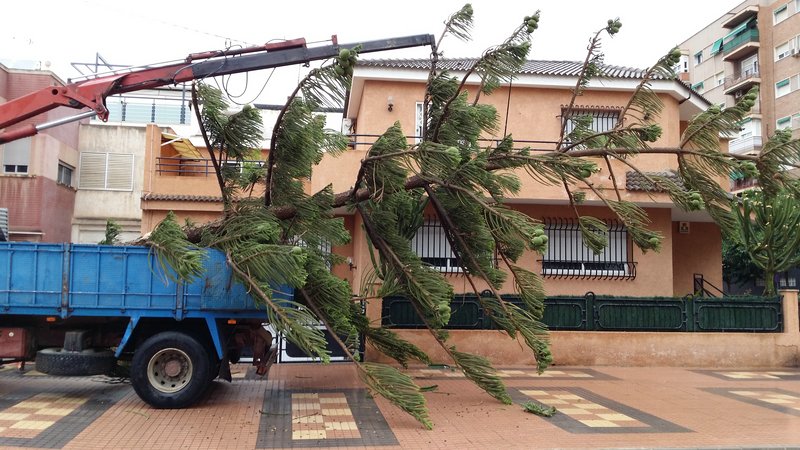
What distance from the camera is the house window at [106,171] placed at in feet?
80.4

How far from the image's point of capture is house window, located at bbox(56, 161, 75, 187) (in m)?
23.2

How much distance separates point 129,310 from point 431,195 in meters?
4.53

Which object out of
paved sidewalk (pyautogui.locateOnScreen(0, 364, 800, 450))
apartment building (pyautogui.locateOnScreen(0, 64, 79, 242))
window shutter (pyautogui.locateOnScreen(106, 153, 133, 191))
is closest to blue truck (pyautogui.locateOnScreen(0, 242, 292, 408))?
paved sidewalk (pyautogui.locateOnScreen(0, 364, 800, 450))

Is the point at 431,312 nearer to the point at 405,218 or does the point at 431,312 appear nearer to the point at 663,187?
the point at 405,218

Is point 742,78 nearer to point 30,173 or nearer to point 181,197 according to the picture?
point 181,197

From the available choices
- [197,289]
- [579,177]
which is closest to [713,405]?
[579,177]

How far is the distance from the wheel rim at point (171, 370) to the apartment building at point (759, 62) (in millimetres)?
32566

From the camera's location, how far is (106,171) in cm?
2467

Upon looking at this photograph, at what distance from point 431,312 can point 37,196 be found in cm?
1833

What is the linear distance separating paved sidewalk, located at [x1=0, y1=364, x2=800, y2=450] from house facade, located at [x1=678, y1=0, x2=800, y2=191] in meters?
28.4

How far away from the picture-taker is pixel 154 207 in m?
16.5

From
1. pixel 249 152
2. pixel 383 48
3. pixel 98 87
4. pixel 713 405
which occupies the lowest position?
pixel 713 405

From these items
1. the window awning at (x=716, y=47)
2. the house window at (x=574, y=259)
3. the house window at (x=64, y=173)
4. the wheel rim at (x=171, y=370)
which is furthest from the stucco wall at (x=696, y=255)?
the window awning at (x=716, y=47)

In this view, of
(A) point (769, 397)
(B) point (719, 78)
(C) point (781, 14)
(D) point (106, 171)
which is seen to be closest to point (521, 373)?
(A) point (769, 397)
